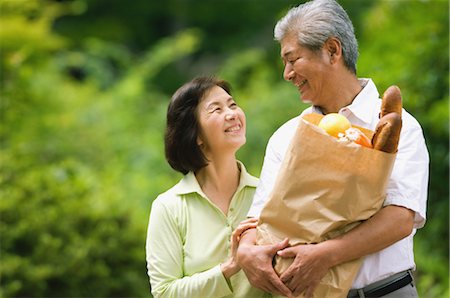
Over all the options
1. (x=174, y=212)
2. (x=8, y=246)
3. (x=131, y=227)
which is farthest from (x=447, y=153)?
(x=174, y=212)

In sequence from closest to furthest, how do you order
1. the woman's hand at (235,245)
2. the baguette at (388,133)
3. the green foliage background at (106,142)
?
1. the baguette at (388,133)
2. the woman's hand at (235,245)
3. the green foliage background at (106,142)

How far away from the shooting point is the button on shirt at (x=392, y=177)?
2965 millimetres

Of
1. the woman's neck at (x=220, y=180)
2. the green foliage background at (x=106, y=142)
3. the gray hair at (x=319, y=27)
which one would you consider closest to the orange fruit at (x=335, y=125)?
the gray hair at (x=319, y=27)

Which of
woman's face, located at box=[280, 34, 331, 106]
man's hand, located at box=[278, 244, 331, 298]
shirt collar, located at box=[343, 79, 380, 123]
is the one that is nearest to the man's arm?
man's hand, located at box=[278, 244, 331, 298]

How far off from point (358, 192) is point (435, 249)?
459cm

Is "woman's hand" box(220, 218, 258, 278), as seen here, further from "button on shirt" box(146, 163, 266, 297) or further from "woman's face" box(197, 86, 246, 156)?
"woman's face" box(197, 86, 246, 156)

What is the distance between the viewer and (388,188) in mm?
2965

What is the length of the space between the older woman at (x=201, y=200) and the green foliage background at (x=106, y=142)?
616mm

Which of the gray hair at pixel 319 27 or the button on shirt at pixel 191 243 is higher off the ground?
the gray hair at pixel 319 27

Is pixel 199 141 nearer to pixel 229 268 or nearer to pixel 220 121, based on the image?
pixel 220 121

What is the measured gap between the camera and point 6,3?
31.9 feet

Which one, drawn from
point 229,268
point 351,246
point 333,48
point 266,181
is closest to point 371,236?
point 351,246

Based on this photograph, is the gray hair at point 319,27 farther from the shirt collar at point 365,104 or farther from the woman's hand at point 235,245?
the woman's hand at point 235,245

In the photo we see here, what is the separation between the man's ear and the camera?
3.13 metres
